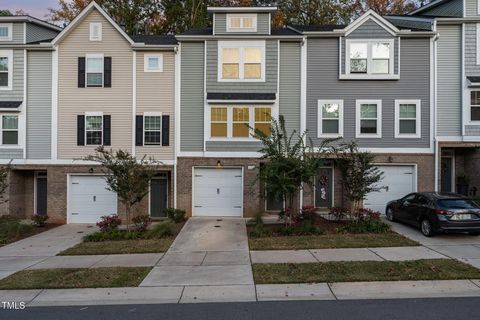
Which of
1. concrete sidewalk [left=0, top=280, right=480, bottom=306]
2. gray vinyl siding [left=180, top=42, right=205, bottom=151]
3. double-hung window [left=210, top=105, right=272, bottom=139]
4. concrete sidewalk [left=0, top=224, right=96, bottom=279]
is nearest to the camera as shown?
concrete sidewalk [left=0, top=280, right=480, bottom=306]

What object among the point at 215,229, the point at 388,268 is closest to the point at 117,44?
the point at 215,229

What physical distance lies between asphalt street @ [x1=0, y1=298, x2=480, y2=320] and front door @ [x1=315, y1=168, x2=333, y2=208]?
38.8 feet

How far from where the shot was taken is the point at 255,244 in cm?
1195

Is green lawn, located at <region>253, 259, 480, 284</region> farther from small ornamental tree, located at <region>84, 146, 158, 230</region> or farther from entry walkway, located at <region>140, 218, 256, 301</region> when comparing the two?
small ornamental tree, located at <region>84, 146, 158, 230</region>

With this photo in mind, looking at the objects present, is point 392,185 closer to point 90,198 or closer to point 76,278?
point 76,278

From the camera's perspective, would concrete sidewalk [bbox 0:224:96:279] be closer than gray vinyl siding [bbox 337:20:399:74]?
Yes

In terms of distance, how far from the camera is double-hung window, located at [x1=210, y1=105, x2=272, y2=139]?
17688mm

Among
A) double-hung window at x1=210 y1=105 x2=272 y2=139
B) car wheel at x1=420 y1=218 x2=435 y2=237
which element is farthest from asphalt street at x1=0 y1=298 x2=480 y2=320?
double-hung window at x1=210 y1=105 x2=272 y2=139

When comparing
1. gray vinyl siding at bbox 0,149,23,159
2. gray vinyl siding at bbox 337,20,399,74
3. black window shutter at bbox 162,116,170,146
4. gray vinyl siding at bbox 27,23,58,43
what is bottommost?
gray vinyl siding at bbox 0,149,23,159

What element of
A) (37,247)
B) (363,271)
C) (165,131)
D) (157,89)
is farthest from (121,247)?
(157,89)

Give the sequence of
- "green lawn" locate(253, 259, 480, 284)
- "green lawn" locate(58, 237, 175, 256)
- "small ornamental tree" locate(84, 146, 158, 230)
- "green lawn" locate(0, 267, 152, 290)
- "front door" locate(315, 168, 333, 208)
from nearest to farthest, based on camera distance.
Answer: "green lawn" locate(0, 267, 152, 290)
"green lawn" locate(253, 259, 480, 284)
"green lawn" locate(58, 237, 175, 256)
"small ornamental tree" locate(84, 146, 158, 230)
"front door" locate(315, 168, 333, 208)

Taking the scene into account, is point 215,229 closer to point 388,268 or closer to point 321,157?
point 321,157

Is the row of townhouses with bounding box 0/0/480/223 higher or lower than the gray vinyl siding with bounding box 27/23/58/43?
lower

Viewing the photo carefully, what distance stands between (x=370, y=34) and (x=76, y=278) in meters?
16.9
